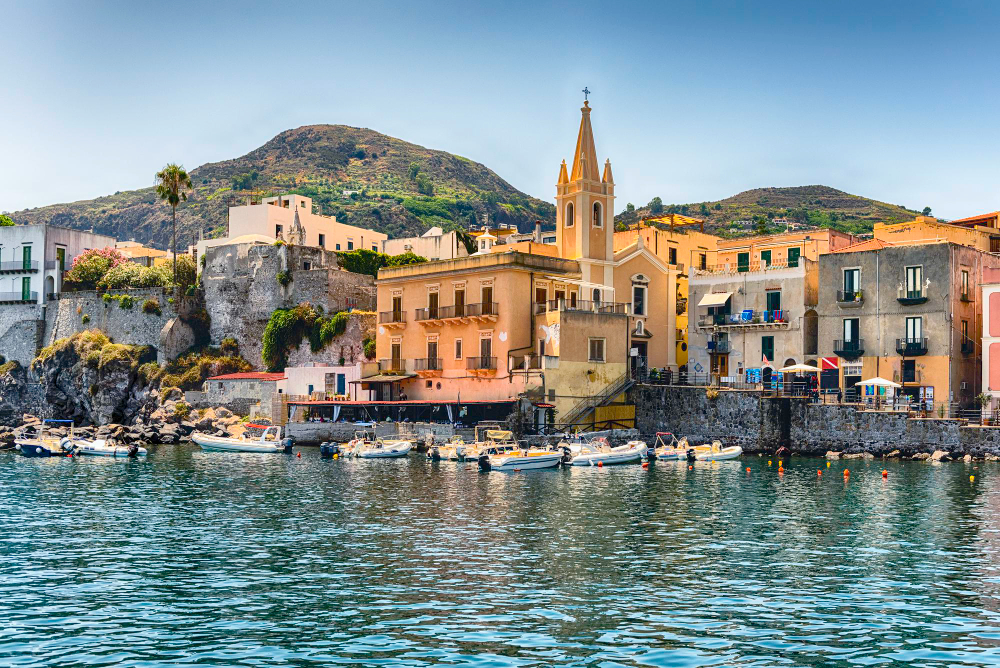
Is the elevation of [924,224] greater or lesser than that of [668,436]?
greater

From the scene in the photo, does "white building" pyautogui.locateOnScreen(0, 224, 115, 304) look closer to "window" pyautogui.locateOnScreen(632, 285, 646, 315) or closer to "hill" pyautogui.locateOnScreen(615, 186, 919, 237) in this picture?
"window" pyautogui.locateOnScreen(632, 285, 646, 315)

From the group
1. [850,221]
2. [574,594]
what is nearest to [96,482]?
[574,594]

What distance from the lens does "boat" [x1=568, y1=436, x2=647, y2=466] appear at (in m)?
51.0

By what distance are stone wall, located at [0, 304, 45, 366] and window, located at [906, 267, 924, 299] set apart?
66.6 m

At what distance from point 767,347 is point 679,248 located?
541 inches

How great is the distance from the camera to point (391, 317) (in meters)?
69.0

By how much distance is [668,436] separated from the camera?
60500 millimetres

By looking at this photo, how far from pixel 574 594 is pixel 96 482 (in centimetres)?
2897

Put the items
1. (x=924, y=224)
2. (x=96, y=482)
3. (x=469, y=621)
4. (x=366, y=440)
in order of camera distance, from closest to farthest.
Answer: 1. (x=469, y=621)
2. (x=96, y=482)
3. (x=366, y=440)
4. (x=924, y=224)

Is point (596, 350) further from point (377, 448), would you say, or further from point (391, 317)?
point (391, 317)

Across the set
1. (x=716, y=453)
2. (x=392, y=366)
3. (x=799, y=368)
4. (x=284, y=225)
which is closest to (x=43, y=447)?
(x=392, y=366)

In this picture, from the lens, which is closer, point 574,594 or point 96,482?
point 574,594

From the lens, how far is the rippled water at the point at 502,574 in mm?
17109

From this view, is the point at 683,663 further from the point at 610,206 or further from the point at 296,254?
the point at 296,254
